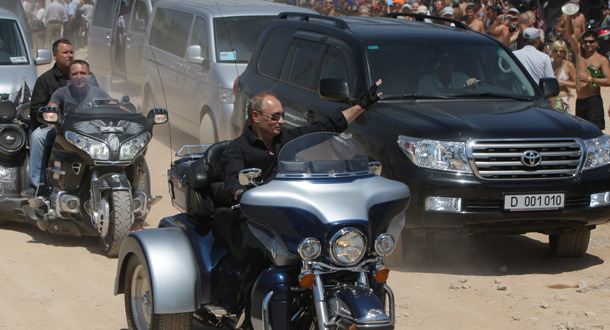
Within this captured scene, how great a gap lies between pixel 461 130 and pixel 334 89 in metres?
1.14

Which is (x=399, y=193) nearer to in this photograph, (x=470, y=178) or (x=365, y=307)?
(x=365, y=307)

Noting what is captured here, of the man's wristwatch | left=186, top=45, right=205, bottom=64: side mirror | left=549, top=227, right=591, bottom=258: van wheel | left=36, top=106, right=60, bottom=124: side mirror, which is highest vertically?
the man's wristwatch

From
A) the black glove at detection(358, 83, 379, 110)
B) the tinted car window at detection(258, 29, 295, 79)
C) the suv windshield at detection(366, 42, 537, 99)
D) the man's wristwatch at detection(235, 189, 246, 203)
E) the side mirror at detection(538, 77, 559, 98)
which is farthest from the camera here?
the tinted car window at detection(258, 29, 295, 79)

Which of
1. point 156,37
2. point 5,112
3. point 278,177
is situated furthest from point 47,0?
point 278,177

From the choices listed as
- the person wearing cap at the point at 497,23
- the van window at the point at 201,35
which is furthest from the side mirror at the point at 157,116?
the person wearing cap at the point at 497,23

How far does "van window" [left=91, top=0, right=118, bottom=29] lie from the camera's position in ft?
53.1

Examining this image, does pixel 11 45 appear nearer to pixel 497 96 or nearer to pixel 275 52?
pixel 275 52

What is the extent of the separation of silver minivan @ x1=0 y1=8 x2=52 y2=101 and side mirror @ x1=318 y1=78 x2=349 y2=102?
198 inches

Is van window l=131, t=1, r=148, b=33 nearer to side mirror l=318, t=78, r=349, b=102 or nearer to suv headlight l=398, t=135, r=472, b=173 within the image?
side mirror l=318, t=78, r=349, b=102

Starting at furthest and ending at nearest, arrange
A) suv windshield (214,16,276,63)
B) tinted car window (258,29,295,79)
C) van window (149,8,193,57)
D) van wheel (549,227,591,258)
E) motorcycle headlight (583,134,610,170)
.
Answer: van window (149,8,193,57)
suv windshield (214,16,276,63)
tinted car window (258,29,295,79)
van wheel (549,227,591,258)
motorcycle headlight (583,134,610,170)

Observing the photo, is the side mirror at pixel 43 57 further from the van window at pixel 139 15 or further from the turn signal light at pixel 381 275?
the turn signal light at pixel 381 275

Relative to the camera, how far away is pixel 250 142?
173 inches

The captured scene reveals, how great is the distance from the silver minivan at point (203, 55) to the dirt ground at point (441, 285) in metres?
2.90

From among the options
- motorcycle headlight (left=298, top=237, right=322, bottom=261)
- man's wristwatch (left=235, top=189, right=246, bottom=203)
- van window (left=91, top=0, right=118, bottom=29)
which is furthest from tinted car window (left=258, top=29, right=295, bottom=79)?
van window (left=91, top=0, right=118, bottom=29)
